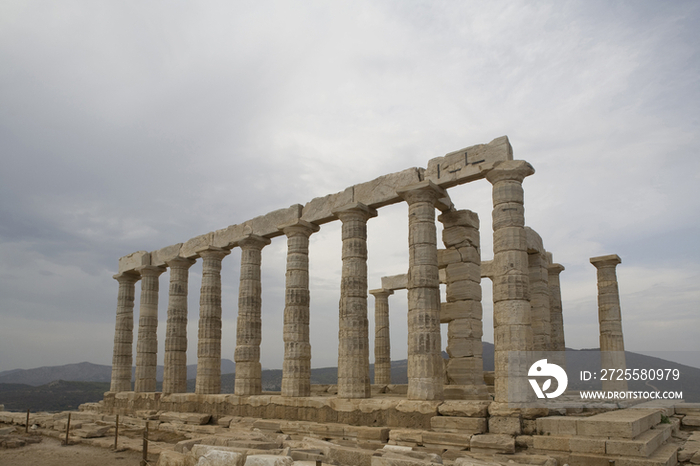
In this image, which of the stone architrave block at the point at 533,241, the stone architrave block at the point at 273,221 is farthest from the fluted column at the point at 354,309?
the stone architrave block at the point at 533,241

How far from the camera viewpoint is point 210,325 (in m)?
23.2

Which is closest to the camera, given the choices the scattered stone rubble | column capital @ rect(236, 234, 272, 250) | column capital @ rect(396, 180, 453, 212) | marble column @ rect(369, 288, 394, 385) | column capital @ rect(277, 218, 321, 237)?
the scattered stone rubble

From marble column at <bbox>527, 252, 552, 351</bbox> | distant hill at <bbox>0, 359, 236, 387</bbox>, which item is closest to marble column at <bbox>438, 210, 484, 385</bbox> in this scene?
marble column at <bbox>527, 252, 552, 351</bbox>

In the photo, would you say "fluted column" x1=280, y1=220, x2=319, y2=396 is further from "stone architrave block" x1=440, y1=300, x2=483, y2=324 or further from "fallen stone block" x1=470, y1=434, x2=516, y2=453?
"fallen stone block" x1=470, y1=434, x2=516, y2=453

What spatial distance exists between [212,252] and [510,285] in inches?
575

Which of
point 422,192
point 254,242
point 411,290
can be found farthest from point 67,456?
point 422,192

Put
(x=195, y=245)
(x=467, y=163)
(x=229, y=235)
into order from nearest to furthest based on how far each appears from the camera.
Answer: (x=467, y=163)
(x=229, y=235)
(x=195, y=245)

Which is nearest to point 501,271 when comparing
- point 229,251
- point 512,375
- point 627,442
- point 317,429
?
point 512,375

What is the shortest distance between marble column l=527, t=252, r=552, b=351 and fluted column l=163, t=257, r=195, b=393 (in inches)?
635

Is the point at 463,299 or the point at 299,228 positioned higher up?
the point at 299,228

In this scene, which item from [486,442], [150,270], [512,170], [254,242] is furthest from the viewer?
[150,270]

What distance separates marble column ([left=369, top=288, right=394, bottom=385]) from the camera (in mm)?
28062

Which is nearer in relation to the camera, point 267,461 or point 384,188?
point 267,461

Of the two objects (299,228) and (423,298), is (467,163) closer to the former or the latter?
(423,298)
